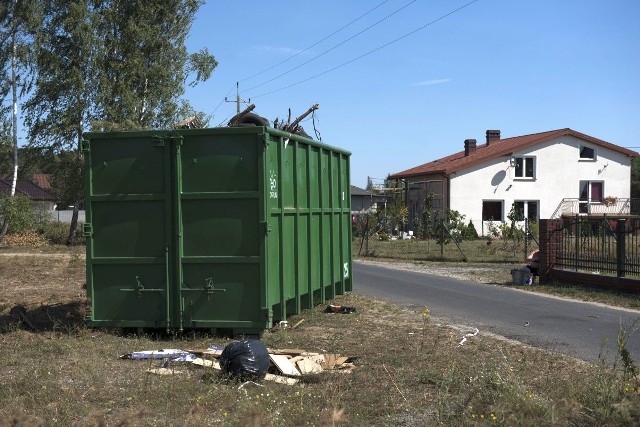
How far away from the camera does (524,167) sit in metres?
48.3

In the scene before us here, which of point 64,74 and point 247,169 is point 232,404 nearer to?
point 247,169

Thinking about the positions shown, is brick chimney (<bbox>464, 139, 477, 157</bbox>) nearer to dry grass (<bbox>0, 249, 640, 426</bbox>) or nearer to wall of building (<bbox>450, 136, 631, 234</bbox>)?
wall of building (<bbox>450, 136, 631, 234</bbox>)

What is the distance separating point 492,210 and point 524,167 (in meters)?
3.36

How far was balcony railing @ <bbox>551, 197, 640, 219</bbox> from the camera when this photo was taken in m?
48.0

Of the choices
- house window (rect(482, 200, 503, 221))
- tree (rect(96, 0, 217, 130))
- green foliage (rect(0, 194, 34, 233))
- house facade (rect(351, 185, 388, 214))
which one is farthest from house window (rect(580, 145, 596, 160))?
green foliage (rect(0, 194, 34, 233))

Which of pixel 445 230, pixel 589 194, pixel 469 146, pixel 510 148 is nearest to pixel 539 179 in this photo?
pixel 510 148

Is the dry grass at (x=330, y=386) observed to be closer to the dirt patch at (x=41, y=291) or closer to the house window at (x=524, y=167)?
the dirt patch at (x=41, y=291)

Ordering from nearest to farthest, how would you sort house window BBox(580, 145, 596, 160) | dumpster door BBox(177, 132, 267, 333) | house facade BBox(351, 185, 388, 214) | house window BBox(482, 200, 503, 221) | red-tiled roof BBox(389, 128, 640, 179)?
1. dumpster door BBox(177, 132, 267, 333)
2. red-tiled roof BBox(389, 128, 640, 179)
3. house window BBox(482, 200, 503, 221)
4. house window BBox(580, 145, 596, 160)
5. house facade BBox(351, 185, 388, 214)

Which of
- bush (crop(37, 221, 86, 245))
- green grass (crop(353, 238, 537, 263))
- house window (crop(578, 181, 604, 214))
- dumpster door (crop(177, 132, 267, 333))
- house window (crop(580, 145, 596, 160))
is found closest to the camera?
dumpster door (crop(177, 132, 267, 333))

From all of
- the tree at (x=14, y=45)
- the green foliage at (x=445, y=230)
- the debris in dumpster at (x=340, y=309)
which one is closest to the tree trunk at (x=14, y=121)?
the tree at (x=14, y=45)

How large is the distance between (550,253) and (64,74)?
24.4 meters

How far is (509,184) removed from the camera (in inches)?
1889

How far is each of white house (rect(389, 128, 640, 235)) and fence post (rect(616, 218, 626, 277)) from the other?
29828 millimetres

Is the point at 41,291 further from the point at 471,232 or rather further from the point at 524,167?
the point at 524,167
